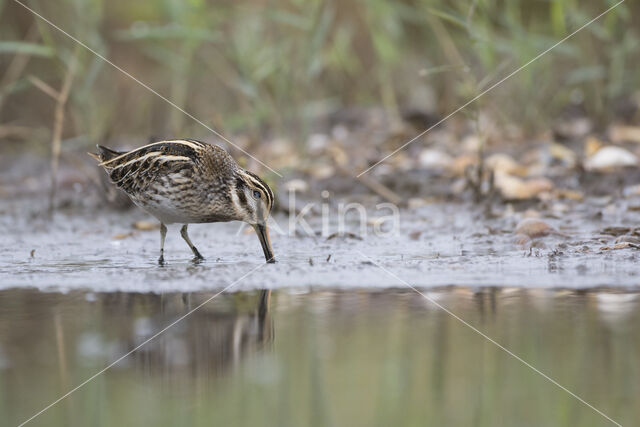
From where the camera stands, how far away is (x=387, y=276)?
223 inches

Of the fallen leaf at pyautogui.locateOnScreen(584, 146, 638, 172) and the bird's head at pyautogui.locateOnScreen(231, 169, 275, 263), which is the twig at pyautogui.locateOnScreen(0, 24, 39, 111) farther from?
the fallen leaf at pyautogui.locateOnScreen(584, 146, 638, 172)

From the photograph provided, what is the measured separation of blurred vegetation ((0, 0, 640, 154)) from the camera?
8.51 m

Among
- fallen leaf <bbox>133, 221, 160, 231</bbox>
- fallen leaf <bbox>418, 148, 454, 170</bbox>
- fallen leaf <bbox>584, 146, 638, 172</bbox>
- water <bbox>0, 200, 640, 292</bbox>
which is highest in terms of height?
fallen leaf <bbox>418, 148, 454, 170</bbox>

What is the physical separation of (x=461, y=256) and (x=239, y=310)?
181 centimetres

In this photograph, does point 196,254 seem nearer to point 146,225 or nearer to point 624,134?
point 146,225

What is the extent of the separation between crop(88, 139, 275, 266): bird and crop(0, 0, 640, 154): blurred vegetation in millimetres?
1326

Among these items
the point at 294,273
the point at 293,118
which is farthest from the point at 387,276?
the point at 293,118

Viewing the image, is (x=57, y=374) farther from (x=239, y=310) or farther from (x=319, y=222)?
(x=319, y=222)

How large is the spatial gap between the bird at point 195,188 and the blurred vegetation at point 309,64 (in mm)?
1326

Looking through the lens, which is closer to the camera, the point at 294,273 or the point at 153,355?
the point at 153,355

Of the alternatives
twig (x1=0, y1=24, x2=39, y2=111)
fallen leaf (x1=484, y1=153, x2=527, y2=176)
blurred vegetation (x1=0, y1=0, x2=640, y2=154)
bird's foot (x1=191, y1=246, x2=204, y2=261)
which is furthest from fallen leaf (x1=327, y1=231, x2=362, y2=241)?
twig (x1=0, y1=24, x2=39, y2=111)

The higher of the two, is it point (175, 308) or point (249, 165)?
point (249, 165)

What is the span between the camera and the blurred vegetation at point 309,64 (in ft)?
27.9

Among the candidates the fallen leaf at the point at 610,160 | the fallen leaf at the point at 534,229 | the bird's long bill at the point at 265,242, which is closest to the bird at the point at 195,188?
the bird's long bill at the point at 265,242
